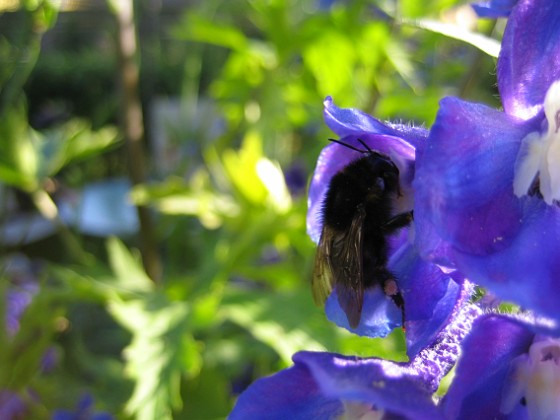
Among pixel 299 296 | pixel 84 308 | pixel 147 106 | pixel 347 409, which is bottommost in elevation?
pixel 147 106

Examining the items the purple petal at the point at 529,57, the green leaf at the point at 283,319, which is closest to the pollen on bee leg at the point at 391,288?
the purple petal at the point at 529,57

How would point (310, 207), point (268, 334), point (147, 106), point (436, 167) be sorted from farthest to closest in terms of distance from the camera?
point (147, 106)
point (268, 334)
point (310, 207)
point (436, 167)

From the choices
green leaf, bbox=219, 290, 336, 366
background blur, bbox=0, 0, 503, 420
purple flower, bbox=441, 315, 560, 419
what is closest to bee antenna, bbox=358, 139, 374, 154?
purple flower, bbox=441, 315, 560, 419

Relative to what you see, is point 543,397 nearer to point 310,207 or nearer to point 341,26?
point 310,207

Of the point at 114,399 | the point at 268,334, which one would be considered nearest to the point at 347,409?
the point at 268,334

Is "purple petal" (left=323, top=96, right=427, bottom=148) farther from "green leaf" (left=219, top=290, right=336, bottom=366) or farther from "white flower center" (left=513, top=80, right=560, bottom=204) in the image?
"green leaf" (left=219, top=290, right=336, bottom=366)

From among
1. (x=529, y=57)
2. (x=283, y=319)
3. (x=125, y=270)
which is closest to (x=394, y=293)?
(x=529, y=57)

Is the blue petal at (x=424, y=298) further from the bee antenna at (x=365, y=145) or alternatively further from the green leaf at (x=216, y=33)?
the green leaf at (x=216, y=33)
